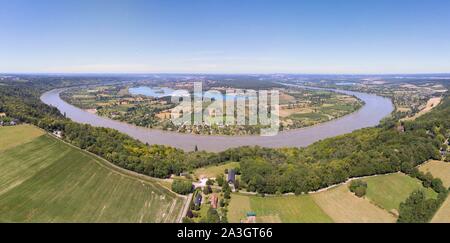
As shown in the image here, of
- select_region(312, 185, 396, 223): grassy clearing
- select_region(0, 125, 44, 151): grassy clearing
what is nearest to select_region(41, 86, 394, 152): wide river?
select_region(0, 125, 44, 151): grassy clearing

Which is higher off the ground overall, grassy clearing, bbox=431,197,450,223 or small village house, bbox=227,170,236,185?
small village house, bbox=227,170,236,185

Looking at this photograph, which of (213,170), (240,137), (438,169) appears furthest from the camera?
(240,137)

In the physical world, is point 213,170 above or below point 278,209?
above

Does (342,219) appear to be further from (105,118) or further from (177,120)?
(105,118)

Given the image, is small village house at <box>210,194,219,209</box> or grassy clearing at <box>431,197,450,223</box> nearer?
grassy clearing at <box>431,197,450,223</box>

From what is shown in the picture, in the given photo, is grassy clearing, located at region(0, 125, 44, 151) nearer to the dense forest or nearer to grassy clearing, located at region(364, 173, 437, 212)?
the dense forest

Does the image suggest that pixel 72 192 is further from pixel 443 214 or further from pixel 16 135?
pixel 443 214

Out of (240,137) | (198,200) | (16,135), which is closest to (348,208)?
(198,200)
